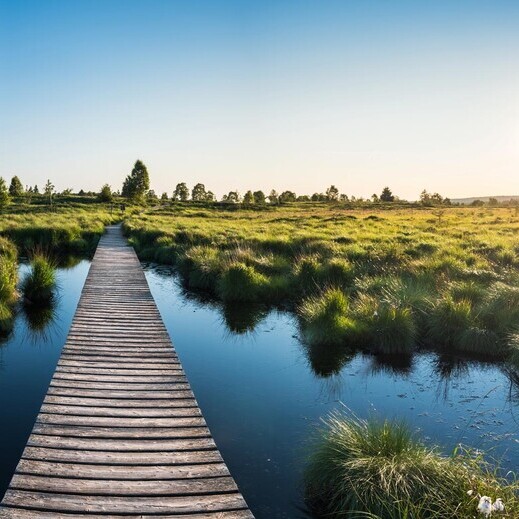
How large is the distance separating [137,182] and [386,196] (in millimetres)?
48792

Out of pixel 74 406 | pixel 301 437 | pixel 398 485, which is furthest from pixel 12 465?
pixel 398 485

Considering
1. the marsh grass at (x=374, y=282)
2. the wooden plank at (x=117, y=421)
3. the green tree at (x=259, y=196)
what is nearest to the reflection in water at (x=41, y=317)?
the marsh grass at (x=374, y=282)

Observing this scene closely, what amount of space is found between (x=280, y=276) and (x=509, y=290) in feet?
21.8

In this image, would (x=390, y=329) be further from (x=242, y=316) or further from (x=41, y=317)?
(x=41, y=317)

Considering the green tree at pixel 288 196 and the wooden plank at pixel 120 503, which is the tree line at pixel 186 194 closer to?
the green tree at pixel 288 196

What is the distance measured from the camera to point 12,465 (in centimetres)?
580

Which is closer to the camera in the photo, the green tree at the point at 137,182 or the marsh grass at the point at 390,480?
the marsh grass at the point at 390,480

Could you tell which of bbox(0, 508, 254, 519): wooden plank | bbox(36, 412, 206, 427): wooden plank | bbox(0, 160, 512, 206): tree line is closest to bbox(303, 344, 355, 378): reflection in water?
bbox(36, 412, 206, 427): wooden plank

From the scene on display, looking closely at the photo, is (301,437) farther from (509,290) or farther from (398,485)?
(509,290)

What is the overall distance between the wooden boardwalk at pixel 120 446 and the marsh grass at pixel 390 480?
100 centimetres

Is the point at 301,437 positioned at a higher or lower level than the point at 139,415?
lower

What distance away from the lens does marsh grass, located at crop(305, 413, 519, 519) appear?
4.15 meters

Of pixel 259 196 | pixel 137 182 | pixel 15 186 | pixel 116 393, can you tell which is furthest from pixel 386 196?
pixel 116 393

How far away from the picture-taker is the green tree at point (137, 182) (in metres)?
82.1
